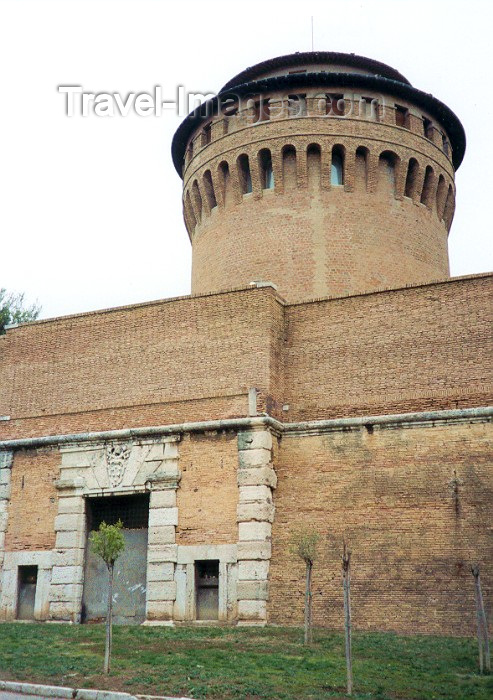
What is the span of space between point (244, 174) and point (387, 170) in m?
3.85

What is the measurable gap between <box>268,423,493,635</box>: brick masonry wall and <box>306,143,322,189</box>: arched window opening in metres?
7.95

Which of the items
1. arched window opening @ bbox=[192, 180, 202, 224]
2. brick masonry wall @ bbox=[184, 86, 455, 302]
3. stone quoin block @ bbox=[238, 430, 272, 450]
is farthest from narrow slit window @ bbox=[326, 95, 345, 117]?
stone quoin block @ bbox=[238, 430, 272, 450]

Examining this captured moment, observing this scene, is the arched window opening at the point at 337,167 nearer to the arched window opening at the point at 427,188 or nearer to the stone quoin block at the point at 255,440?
the arched window opening at the point at 427,188

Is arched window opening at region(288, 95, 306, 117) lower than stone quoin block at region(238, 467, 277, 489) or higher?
higher

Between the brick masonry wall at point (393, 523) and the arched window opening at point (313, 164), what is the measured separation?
7.95m

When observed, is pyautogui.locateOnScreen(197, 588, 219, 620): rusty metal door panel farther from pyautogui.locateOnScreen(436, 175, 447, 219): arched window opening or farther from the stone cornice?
pyautogui.locateOnScreen(436, 175, 447, 219): arched window opening

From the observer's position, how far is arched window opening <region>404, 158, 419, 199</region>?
24.0 metres

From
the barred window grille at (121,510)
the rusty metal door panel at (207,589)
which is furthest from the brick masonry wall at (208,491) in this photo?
the barred window grille at (121,510)

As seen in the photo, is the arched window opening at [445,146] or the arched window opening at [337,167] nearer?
the arched window opening at [337,167]

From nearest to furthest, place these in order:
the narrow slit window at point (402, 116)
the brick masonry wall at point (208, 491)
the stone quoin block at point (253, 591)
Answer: the stone quoin block at point (253, 591)
the brick masonry wall at point (208, 491)
the narrow slit window at point (402, 116)

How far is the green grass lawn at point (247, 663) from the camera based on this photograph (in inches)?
435

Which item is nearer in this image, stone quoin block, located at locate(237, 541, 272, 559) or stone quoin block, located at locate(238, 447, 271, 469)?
stone quoin block, located at locate(237, 541, 272, 559)

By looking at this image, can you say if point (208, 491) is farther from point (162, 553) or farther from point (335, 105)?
point (335, 105)

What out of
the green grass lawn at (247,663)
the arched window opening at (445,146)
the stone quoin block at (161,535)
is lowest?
the green grass lawn at (247,663)
